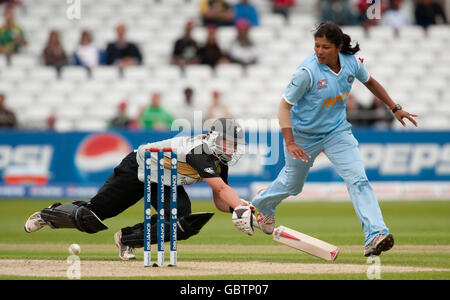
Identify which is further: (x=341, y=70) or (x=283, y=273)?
(x=341, y=70)

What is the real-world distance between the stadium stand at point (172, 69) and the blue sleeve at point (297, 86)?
877 centimetres

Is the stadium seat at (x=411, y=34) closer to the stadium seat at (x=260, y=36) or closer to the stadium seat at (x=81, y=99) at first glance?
the stadium seat at (x=260, y=36)

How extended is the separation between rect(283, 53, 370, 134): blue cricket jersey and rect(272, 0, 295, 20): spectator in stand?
12.7 m

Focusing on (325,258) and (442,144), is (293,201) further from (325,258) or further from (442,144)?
(325,258)

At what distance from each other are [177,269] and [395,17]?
14.3m

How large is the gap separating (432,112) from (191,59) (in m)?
5.26

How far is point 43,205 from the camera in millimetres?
14570

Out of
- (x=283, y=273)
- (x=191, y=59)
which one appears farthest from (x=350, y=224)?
(x=191, y=59)

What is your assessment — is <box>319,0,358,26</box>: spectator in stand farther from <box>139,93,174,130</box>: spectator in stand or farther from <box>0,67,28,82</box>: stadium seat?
<box>0,67,28,82</box>: stadium seat

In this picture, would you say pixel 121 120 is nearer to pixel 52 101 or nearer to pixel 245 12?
pixel 52 101

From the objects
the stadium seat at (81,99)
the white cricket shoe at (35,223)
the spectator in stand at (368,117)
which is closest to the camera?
the white cricket shoe at (35,223)

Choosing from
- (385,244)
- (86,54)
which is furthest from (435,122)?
(385,244)

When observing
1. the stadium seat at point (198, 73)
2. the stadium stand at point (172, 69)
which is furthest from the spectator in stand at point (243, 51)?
the stadium seat at point (198, 73)

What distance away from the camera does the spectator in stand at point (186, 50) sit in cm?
1847
